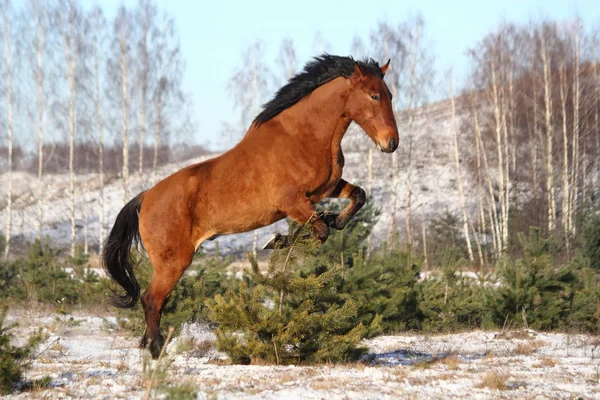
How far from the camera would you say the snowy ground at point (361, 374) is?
5.06 metres

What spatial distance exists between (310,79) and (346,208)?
127cm

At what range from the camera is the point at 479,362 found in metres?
7.18

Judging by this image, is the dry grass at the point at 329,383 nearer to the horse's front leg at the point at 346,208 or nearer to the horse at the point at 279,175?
the horse at the point at 279,175

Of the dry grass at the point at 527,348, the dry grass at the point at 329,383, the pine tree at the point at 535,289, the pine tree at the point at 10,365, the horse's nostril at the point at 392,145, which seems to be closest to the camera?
the dry grass at the point at 329,383

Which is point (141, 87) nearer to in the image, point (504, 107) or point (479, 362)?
point (504, 107)

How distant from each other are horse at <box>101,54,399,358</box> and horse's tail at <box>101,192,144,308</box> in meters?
0.40

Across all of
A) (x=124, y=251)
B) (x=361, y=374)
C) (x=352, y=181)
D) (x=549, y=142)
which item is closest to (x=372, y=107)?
(x=361, y=374)

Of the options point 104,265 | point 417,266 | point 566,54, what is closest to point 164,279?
point 104,265

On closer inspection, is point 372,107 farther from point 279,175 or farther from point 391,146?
point 279,175

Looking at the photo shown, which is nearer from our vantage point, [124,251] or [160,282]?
[160,282]

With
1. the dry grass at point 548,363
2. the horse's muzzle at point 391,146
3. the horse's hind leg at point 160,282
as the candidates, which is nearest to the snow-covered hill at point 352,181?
the dry grass at point 548,363

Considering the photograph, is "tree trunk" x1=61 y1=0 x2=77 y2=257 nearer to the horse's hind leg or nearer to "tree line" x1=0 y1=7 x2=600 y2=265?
"tree line" x1=0 y1=7 x2=600 y2=265

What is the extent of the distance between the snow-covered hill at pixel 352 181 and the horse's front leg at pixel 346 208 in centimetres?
2437

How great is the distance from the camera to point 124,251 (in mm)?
7312
